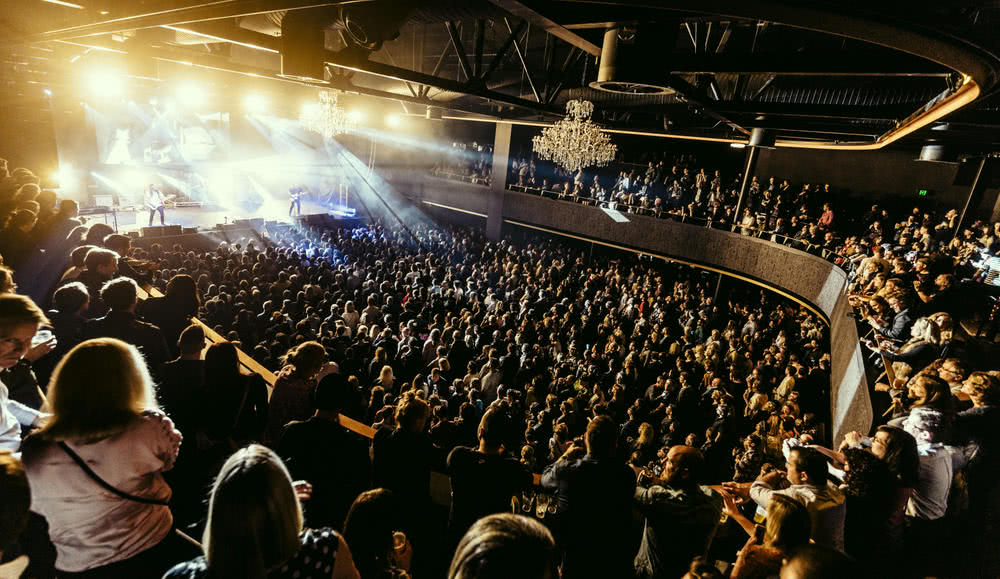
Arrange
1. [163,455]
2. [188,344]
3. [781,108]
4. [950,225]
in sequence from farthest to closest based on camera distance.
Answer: [950,225], [781,108], [188,344], [163,455]

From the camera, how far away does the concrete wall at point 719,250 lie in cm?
590

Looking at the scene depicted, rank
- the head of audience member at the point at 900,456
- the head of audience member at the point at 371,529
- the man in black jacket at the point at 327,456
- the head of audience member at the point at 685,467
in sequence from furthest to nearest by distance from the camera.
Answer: the head of audience member at the point at 900,456, the man in black jacket at the point at 327,456, the head of audience member at the point at 685,467, the head of audience member at the point at 371,529

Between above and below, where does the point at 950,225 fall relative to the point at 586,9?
below

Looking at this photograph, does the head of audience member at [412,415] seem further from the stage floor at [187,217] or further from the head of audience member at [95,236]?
the stage floor at [187,217]

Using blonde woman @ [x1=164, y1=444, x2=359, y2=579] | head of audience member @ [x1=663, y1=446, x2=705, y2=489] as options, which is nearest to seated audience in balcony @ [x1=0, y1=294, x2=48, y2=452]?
blonde woman @ [x1=164, y1=444, x2=359, y2=579]

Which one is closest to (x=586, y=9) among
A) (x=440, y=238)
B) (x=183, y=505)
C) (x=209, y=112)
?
(x=183, y=505)

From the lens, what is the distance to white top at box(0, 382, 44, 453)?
6.38ft

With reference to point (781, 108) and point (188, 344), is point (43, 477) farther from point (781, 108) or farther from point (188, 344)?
point (781, 108)

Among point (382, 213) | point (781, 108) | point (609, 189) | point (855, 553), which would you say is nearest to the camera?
point (855, 553)

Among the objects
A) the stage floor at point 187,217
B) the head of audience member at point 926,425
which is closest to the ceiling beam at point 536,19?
the head of audience member at point 926,425

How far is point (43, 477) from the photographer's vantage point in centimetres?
143

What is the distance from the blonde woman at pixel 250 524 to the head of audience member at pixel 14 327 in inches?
62.7

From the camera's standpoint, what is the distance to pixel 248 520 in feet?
3.77

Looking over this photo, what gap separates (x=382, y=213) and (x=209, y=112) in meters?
9.15
